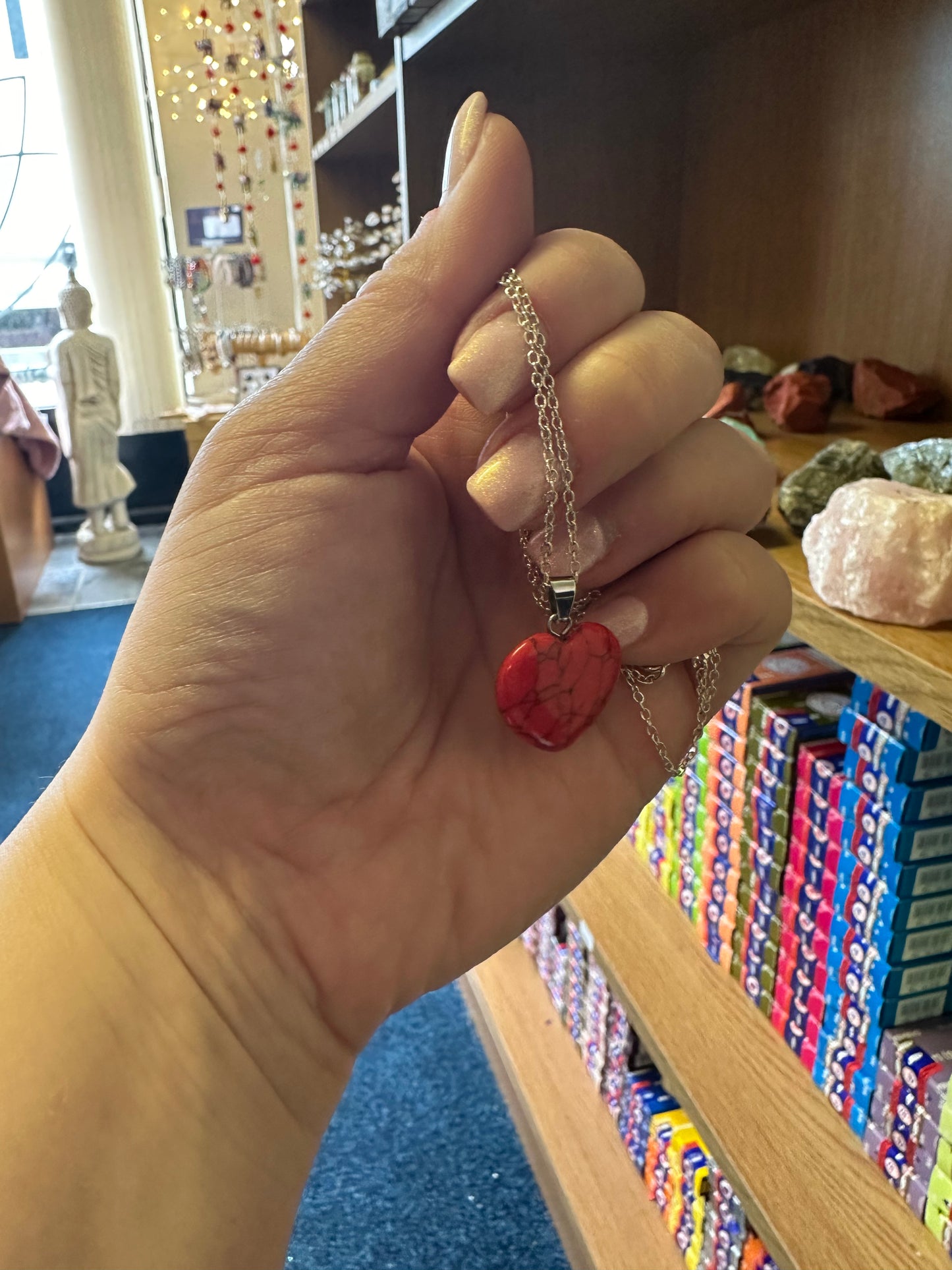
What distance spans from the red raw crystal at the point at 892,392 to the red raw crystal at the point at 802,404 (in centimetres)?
4

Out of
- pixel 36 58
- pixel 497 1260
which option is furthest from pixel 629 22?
pixel 36 58

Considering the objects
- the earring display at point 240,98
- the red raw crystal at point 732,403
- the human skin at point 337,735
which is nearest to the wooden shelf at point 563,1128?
the human skin at point 337,735

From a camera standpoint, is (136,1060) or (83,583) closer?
(136,1060)

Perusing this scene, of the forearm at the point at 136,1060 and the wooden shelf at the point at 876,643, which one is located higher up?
the wooden shelf at the point at 876,643

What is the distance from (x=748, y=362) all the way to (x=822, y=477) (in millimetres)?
456

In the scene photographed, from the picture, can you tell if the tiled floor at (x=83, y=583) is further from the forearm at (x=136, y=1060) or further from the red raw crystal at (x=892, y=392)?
the forearm at (x=136, y=1060)

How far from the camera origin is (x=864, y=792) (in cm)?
65

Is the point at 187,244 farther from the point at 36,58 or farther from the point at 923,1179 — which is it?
the point at 923,1179

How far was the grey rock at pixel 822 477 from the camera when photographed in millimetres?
693

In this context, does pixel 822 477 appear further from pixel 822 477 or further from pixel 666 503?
pixel 666 503

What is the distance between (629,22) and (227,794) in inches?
32.7

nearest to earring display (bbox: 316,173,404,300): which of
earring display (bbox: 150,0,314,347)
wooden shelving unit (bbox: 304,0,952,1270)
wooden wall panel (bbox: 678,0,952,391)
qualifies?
wooden shelving unit (bbox: 304,0,952,1270)

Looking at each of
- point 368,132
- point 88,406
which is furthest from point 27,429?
point 368,132

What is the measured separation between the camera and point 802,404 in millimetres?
933
